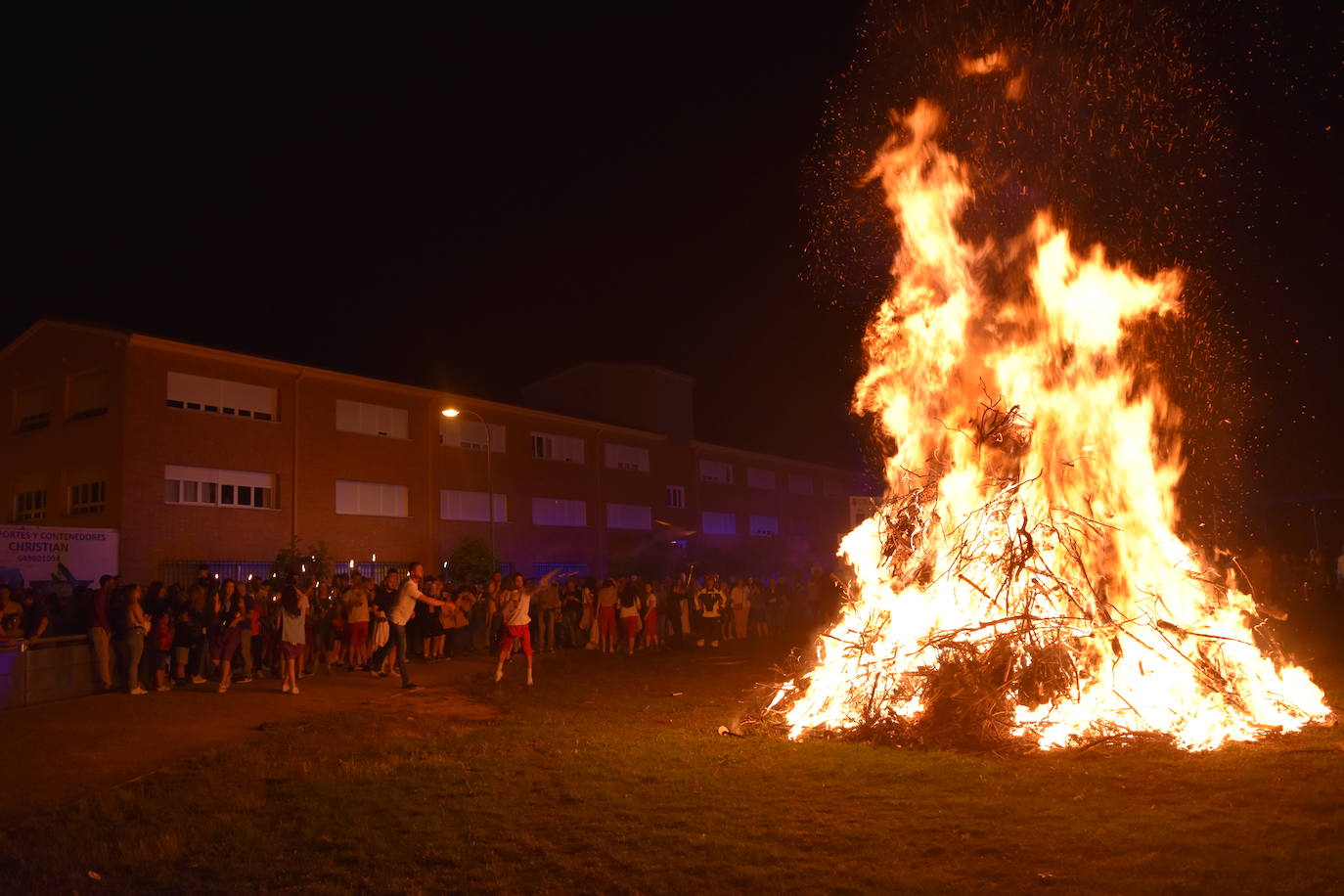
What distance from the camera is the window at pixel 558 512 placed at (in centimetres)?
4059

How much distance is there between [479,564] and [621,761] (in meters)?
26.1

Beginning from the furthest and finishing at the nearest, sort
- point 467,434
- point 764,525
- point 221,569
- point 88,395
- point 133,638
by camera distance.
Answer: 1. point 764,525
2. point 467,434
3. point 88,395
4. point 221,569
5. point 133,638

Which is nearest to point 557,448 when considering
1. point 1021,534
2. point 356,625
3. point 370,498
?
point 370,498

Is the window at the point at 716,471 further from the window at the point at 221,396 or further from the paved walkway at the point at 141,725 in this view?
the paved walkway at the point at 141,725

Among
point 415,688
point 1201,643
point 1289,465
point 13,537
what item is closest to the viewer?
point 1201,643

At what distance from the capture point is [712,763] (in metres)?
9.26

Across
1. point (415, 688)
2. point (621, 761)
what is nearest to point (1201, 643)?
point (621, 761)

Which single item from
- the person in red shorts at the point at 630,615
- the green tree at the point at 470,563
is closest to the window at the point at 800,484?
the green tree at the point at 470,563

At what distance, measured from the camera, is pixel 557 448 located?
42.1 metres

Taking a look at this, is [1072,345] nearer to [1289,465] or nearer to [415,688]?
[415,688]

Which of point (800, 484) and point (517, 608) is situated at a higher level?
point (800, 484)

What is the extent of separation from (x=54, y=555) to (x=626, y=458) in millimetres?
28114

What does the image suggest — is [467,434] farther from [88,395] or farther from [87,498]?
[87,498]

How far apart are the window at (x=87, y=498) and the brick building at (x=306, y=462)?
0.08 meters
